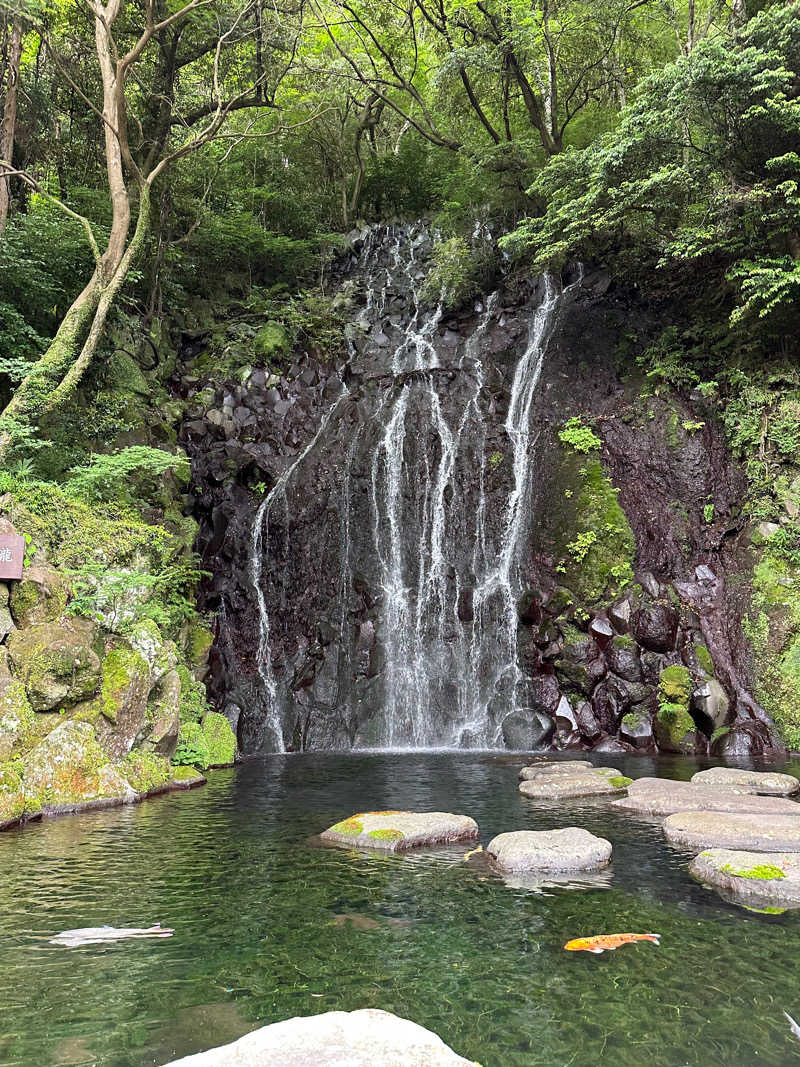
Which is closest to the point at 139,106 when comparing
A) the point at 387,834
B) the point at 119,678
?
the point at 119,678

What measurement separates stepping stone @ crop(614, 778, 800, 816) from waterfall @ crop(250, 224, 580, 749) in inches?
195

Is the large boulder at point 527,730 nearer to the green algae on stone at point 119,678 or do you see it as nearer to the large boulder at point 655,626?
the large boulder at point 655,626

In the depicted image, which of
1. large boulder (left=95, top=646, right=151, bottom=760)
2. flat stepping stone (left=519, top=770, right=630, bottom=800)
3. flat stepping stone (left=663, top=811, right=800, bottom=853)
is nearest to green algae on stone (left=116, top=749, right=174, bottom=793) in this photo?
Result: large boulder (left=95, top=646, right=151, bottom=760)

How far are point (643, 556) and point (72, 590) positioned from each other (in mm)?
9832

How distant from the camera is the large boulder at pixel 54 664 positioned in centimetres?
734

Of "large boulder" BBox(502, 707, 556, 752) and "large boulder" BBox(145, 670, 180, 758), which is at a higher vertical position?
"large boulder" BBox(145, 670, 180, 758)

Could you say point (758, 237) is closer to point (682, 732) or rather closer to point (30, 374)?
point (682, 732)

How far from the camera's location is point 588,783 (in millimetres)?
7887

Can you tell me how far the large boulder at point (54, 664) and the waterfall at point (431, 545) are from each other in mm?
5354

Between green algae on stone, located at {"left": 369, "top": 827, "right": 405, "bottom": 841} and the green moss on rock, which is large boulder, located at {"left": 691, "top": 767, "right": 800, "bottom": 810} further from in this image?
the green moss on rock

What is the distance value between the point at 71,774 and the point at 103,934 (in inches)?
148

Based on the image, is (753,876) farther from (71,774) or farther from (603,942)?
(71,774)

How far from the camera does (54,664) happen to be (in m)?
7.49

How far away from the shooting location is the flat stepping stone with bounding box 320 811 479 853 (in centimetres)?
574
